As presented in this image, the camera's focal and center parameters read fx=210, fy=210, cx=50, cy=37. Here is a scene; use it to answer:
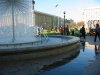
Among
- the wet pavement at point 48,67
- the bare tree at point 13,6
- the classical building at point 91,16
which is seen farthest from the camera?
the classical building at point 91,16

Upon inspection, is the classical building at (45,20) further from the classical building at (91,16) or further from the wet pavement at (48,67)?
the wet pavement at (48,67)

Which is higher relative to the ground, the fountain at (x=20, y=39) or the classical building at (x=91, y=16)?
the classical building at (x=91, y=16)

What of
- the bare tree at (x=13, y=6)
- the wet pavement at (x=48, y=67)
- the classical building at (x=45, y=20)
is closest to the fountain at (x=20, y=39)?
the bare tree at (x=13, y=6)

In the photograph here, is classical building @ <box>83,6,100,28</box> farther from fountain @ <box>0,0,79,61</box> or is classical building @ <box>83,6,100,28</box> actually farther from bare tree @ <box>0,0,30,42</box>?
bare tree @ <box>0,0,30,42</box>

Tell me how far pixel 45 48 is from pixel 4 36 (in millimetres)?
5259

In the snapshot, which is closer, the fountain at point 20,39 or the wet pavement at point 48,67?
the wet pavement at point 48,67

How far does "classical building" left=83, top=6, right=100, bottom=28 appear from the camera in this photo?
79.0 meters

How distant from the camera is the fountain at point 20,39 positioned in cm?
820

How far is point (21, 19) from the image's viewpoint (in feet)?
44.5

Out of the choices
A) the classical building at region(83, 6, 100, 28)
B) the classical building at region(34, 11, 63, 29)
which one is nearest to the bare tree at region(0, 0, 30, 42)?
the classical building at region(83, 6, 100, 28)

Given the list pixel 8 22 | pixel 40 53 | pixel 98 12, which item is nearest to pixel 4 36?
pixel 8 22

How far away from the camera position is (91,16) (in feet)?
270

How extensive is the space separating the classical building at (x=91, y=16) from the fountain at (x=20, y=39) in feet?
211

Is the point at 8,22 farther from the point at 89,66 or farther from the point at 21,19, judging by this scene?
the point at 89,66
